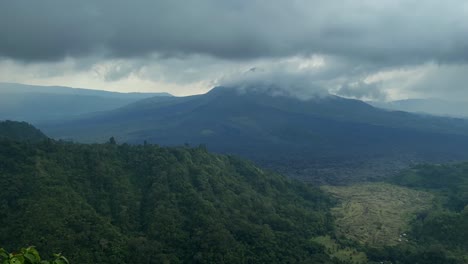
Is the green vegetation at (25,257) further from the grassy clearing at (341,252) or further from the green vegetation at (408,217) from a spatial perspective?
the green vegetation at (408,217)

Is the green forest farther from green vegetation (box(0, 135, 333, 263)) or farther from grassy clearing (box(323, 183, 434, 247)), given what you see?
grassy clearing (box(323, 183, 434, 247))

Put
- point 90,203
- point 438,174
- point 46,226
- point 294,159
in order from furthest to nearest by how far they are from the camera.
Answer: point 294,159, point 438,174, point 90,203, point 46,226

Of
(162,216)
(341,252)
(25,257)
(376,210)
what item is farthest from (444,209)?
(25,257)

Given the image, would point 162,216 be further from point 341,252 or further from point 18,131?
point 18,131

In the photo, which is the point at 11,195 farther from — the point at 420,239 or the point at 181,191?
the point at 420,239

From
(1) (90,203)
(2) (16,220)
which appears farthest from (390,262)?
(2) (16,220)

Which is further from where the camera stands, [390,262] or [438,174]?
[438,174]
